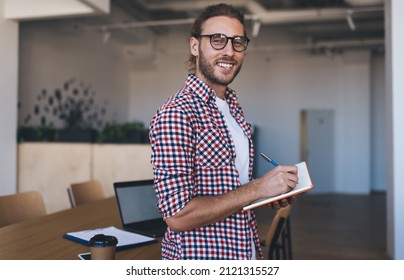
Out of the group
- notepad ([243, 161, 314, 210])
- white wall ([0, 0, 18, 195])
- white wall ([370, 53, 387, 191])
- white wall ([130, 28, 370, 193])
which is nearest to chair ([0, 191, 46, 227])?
notepad ([243, 161, 314, 210])

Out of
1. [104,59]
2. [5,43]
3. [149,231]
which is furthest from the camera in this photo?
[104,59]

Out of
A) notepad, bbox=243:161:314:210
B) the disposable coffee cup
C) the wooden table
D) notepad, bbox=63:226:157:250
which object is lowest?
the wooden table

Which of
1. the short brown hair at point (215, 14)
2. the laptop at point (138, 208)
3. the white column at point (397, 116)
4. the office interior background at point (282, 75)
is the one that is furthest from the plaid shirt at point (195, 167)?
the office interior background at point (282, 75)

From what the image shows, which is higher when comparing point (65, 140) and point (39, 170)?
point (65, 140)

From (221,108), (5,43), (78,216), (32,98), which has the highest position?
(5,43)

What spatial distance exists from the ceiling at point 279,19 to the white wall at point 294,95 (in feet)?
1.90

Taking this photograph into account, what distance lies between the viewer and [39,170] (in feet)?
19.4

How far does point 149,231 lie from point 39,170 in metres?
4.25

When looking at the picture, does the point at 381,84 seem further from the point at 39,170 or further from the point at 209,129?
the point at 209,129

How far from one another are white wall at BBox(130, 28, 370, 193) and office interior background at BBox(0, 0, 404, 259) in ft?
0.08

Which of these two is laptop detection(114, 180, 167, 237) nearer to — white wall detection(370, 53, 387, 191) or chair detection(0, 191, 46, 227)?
chair detection(0, 191, 46, 227)

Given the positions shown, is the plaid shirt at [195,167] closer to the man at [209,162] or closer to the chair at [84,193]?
the man at [209,162]

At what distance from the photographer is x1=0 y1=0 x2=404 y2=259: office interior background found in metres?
8.30
